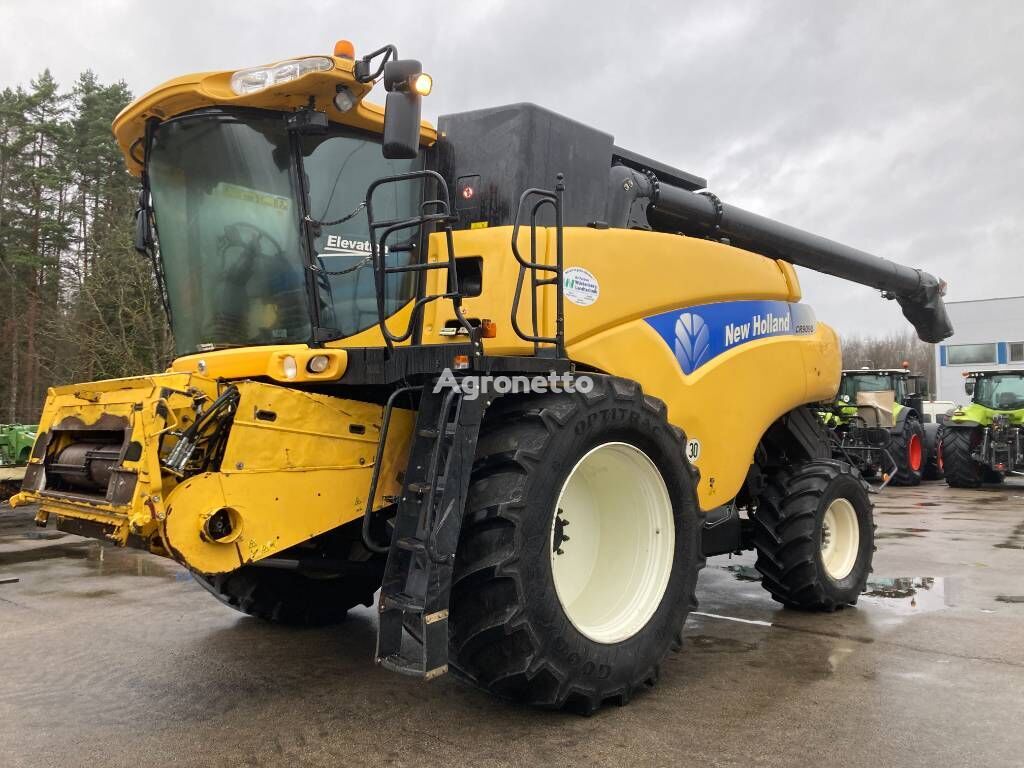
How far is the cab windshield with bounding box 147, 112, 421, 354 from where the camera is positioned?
13.1 feet

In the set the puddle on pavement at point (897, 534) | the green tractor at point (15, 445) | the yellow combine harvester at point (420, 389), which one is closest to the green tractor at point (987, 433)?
the puddle on pavement at point (897, 534)

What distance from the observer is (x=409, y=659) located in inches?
125

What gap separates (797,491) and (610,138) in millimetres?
Answer: 2760

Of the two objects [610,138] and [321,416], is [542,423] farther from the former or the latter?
[610,138]

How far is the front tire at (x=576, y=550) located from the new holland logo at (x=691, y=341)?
76 cm

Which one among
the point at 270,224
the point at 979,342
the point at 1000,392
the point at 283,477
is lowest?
the point at 283,477

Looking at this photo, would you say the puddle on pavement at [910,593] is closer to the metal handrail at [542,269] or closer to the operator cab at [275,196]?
the metal handrail at [542,269]

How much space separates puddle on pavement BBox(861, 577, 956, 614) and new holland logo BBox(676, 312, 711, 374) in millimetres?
2484

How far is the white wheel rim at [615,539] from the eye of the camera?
405 centimetres

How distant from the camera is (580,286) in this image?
425 cm

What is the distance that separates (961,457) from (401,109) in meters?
16.1

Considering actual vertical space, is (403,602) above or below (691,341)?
below

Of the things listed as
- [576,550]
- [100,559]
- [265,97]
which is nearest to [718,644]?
[576,550]

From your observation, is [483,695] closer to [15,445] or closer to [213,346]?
[213,346]
